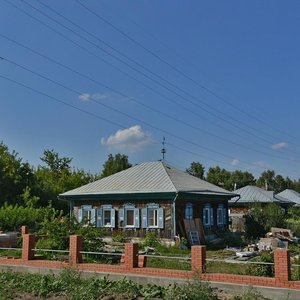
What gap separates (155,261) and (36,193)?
29965mm

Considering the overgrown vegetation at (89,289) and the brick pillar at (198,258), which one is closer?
the overgrown vegetation at (89,289)

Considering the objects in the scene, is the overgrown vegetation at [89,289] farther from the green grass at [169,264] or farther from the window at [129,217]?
the window at [129,217]

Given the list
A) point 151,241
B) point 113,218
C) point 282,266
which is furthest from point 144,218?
point 282,266

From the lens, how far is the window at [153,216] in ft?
86.1

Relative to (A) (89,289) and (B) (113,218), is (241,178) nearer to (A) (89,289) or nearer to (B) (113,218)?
(B) (113,218)

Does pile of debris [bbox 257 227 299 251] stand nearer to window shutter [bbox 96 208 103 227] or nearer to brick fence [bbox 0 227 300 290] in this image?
window shutter [bbox 96 208 103 227]

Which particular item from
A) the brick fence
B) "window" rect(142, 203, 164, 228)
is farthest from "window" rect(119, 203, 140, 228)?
the brick fence

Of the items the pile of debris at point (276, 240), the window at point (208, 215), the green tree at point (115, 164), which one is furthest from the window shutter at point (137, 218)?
the green tree at point (115, 164)

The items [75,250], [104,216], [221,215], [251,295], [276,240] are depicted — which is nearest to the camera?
[251,295]

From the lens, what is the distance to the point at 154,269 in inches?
541

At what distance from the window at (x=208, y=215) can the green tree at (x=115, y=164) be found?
38.5 metres

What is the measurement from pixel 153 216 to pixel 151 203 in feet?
2.47

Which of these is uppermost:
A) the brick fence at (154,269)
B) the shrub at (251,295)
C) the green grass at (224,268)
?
the brick fence at (154,269)

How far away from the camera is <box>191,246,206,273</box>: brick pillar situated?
13039 mm
